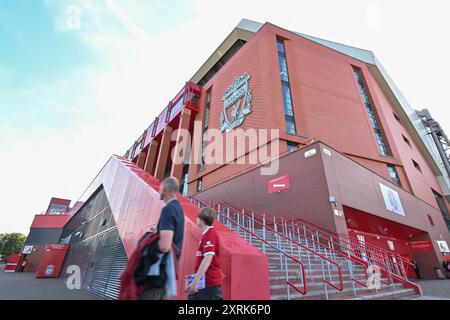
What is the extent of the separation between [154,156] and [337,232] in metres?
23.3

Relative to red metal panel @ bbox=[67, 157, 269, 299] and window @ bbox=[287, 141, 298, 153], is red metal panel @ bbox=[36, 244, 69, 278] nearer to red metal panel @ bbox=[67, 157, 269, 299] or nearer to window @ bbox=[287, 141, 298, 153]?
red metal panel @ bbox=[67, 157, 269, 299]

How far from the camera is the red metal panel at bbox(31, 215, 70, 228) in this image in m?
27.2

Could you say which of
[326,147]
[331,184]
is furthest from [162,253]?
[326,147]

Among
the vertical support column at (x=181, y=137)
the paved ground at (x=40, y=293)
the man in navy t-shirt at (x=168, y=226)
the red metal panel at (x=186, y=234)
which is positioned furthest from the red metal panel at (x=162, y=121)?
the man in navy t-shirt at (x=168, y=226)

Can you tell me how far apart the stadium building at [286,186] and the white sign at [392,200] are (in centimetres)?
11

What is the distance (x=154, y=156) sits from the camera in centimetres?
2722

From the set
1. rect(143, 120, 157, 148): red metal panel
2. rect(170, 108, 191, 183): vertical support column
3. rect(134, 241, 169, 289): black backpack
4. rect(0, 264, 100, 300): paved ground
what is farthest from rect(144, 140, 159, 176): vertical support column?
rect(134, 241, 169, 289): black backpack

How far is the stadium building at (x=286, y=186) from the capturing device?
485cm

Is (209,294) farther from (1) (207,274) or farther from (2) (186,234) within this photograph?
(2) (186,234)

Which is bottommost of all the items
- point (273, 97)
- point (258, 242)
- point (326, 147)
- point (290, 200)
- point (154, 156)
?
point (258, 242)

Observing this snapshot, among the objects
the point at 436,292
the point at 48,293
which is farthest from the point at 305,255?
the point at 48,293

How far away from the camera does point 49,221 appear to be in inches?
1090

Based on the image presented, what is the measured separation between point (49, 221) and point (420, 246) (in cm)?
3836
